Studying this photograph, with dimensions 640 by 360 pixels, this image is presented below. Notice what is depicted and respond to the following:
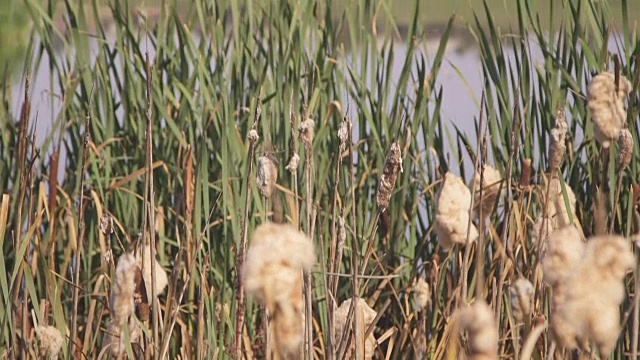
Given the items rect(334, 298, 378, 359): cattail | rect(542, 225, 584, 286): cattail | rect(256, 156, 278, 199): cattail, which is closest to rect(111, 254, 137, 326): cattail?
rect(256, 156, 278, 199): cattail

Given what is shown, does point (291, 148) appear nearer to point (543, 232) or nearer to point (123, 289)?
point (543, 232)

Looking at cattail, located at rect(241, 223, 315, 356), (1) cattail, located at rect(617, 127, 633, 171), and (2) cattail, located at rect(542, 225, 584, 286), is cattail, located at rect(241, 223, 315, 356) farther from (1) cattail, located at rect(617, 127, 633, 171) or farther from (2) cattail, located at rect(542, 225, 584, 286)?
(1) cattail, located at rect(617, 127, 633, 171)

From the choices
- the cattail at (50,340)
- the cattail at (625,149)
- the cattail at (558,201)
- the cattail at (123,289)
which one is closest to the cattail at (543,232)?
the cattail at (558,201)

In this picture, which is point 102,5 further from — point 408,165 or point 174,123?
point 408,165

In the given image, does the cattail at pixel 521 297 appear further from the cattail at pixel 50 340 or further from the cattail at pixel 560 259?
the cattail at pixel 50 340

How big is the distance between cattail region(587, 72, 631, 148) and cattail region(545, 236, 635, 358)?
0.48 metres

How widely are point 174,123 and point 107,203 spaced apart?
230mm

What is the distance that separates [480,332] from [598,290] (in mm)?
91

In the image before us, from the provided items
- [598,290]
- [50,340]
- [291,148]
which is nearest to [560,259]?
[598,290]

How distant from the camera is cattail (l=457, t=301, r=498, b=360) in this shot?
1.71ft

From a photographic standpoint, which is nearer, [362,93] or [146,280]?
[146,280]

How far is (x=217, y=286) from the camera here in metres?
1.88

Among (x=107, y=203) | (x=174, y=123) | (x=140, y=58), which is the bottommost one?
(x=107, y=203)

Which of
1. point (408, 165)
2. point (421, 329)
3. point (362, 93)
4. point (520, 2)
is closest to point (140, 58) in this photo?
point (362, 93)
